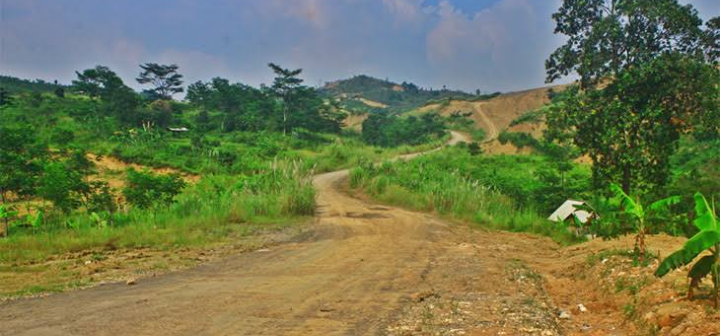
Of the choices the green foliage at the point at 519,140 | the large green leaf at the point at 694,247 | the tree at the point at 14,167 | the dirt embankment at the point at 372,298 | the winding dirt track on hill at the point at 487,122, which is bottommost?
the dirt embankment at the point at 372,298

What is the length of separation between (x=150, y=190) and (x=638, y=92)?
521 inches

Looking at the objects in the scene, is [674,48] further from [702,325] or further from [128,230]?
[128,230]

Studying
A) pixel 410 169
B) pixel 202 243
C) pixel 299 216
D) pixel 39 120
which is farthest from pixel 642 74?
pixel 39 120

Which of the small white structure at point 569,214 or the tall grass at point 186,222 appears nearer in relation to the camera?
the tall grass at point 186,222

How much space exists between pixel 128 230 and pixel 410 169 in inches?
621

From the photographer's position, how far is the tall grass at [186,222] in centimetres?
895

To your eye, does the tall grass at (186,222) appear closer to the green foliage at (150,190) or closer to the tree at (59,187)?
the green foliage at (150,190)

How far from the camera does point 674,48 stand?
37.6ft

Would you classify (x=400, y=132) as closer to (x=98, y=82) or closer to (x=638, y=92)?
(x=98, y=82)

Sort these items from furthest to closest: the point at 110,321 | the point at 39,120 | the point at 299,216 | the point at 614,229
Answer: the point at 39,120 → the point at 299,216 → the point at 614,229 → the point at 110,321

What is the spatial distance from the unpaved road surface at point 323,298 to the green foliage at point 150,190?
507cm

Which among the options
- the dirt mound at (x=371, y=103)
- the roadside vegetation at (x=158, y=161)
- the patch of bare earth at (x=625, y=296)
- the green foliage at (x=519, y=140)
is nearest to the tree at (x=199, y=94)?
the roadside vegetation at (x=158, y=161)

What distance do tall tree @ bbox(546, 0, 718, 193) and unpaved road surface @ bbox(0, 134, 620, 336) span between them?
3.73m

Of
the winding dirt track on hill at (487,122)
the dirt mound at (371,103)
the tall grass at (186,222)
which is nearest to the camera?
the tall grass at (186,222)
